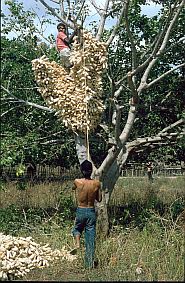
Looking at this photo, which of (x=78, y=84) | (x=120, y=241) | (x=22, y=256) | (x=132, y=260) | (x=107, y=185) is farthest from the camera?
(x=107, y=185)

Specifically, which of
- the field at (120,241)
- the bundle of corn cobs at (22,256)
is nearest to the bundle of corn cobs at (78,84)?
the field at (120,241)

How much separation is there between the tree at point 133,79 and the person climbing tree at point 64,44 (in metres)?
0.24

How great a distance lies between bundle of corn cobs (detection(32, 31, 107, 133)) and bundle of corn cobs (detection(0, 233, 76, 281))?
2.46 metres

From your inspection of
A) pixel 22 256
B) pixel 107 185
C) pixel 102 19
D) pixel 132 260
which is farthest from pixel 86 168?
pixel 102 19

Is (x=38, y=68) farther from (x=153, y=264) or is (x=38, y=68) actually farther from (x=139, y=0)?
(x=153, y=264)

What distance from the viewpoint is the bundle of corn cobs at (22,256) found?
889 cm

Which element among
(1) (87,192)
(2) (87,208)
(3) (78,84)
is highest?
(3) (78,84)

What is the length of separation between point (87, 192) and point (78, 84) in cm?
249

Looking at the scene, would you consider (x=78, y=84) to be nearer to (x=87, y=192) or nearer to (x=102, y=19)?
(x=102, y=19)

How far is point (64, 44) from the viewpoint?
11.5 metres

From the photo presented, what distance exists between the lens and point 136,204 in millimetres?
15914

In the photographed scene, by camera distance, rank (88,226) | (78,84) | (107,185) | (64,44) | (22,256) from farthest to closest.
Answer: (107,185) → (64,44) → (78,84) → (88,226) → (22,256)

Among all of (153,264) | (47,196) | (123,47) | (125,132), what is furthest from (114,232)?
(47,196)

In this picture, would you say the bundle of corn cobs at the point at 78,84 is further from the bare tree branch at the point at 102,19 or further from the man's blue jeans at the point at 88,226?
the man's blue jeans at the point at 88,226
